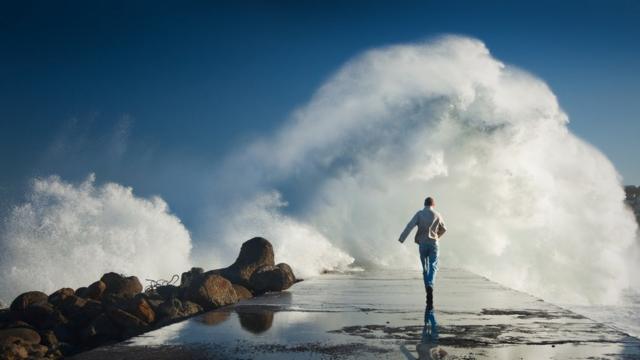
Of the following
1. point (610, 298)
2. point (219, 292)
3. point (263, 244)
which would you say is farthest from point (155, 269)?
point (610, 298)

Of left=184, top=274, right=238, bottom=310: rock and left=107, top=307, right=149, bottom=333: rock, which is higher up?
left=184, top=274, right=238, bottom=310: rock

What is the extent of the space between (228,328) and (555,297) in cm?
2449

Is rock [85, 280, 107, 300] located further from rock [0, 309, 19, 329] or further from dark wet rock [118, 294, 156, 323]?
dark wet rock [118, 294, 156, 323]

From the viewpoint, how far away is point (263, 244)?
49.1ft

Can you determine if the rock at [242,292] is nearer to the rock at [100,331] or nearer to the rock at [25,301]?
the rock at [100,331]

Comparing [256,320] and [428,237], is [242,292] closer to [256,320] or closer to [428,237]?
[256,320]

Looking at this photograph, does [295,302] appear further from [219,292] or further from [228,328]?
[228,328]

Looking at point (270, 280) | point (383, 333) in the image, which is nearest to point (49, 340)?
point (270, 280)

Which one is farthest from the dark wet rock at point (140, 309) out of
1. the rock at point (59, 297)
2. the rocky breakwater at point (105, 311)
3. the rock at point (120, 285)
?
the rock at point (120, 285)

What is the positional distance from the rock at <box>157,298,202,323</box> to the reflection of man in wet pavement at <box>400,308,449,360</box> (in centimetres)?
452

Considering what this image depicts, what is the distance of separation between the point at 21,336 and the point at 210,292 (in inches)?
119

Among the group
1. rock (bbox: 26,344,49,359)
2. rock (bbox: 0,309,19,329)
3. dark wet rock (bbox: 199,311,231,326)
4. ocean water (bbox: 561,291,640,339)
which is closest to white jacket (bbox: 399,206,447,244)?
dark wet rock (bbox: 199,311,231,326)

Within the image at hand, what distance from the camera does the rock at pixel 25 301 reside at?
12.0 m

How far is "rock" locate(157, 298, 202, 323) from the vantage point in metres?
9.56
